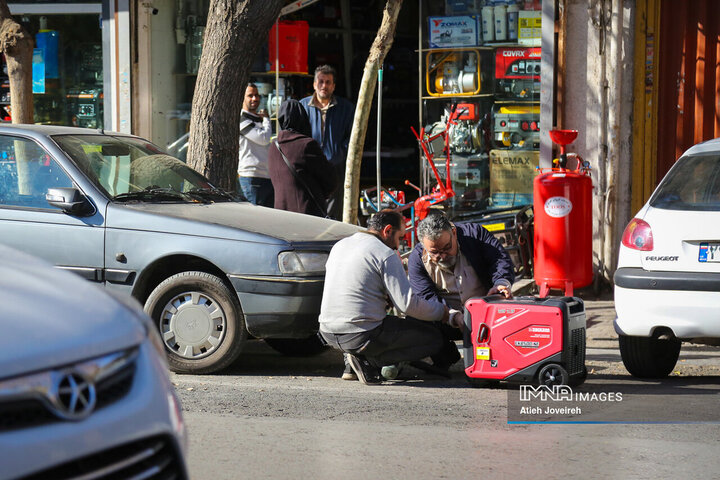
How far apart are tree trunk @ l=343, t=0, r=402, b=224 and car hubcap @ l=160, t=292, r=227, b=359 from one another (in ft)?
8.79

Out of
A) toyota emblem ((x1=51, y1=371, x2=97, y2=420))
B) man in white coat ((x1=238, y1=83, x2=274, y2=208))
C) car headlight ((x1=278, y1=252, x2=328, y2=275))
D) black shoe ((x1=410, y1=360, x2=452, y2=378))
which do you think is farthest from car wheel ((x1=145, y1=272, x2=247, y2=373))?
toyota emblem ((x1=51, y1=371, x2=97, y2=420))

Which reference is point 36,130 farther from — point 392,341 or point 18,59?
point 18,59

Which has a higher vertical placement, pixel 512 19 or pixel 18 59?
pixel 512 19

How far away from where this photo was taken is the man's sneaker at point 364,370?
671 centimetres

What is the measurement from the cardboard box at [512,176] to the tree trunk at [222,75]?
320 cm

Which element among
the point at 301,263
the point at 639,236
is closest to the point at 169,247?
the point at 301,263

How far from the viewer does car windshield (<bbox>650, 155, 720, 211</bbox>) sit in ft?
20.8

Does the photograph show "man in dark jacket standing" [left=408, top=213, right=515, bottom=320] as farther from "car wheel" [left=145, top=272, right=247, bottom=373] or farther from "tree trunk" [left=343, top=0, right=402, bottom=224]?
"tree trunk" [left=343, top=0, right=402, bottom=224]

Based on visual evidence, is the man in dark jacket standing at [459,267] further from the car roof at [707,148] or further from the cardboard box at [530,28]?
the cardboard box at [530,28]

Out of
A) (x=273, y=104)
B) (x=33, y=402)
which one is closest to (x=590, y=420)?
(x=33, y=402)

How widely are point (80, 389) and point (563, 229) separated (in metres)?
7.03

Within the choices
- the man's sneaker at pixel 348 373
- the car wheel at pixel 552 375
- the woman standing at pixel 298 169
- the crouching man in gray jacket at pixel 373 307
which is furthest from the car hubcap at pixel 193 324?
the woman standing at pixel 298 169

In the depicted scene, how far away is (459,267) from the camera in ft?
23.0

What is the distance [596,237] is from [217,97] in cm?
399
